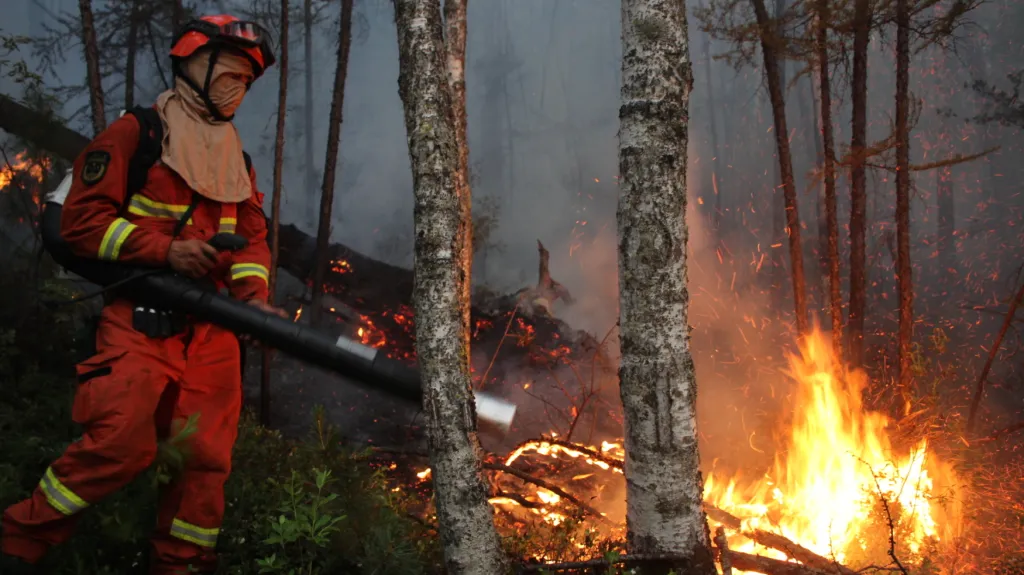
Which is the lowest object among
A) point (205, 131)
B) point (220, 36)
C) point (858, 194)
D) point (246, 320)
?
point (246, 320)

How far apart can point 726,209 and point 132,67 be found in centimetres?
3222

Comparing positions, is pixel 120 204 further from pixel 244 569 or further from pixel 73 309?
pixel 73 309

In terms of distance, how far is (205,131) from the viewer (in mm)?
3064

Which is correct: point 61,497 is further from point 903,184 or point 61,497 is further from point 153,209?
point 903,184

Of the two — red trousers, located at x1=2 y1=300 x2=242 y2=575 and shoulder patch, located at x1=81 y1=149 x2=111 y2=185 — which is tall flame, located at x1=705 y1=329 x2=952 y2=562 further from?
shoulder patch, located at x1=81 y1=149 x2=111 y2=185

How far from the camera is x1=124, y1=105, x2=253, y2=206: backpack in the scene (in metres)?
2.87

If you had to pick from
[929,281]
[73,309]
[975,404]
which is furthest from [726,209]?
[73,309]

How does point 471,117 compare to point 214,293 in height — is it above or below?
above

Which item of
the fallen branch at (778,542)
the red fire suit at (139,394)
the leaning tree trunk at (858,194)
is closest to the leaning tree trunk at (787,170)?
the leaning tree trunk at (858,194)

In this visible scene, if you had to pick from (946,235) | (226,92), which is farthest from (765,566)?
(946,235)

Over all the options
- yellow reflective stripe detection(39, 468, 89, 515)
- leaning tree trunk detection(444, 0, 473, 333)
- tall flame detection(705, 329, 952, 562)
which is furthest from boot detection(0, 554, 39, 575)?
tall flame detection(705, 329, 952, 562)

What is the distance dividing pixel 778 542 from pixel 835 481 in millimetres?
2583

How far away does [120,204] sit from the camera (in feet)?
9.26

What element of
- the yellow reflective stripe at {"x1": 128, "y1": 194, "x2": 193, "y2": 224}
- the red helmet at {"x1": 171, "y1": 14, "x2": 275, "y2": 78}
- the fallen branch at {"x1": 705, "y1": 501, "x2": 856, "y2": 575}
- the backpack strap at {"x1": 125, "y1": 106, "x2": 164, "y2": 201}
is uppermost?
the red helmet at {"x1": 171, "y1": 14, "x2": 275, "y2": 78}
